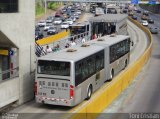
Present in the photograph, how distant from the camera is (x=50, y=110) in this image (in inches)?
899

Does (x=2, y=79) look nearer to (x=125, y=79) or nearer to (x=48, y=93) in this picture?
(x=48, y=93)

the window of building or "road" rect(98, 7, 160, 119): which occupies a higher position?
the window of building

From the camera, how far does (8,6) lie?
23.0m

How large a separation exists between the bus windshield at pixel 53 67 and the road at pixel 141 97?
2.97 meters

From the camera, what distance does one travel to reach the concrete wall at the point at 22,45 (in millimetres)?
22422

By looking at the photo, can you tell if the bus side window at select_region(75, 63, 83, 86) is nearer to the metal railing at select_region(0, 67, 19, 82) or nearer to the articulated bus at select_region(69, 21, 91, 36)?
the metal railing at select_region(0, 67, 19, 82)

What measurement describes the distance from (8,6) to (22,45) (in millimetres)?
2342

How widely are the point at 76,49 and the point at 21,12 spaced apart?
4049mm

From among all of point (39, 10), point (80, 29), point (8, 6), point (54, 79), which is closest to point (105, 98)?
point (54, 79)

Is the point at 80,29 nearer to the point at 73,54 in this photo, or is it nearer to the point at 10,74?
the point at 73,54

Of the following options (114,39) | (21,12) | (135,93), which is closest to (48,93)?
(21,12)

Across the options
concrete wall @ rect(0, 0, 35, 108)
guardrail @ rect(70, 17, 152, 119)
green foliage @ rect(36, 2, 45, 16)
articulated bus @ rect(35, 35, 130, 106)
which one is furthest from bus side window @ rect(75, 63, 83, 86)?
green foliage @ rect(36, 2, 45, 16)

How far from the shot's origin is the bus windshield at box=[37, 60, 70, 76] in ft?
72.5

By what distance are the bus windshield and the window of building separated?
10.7 ft
